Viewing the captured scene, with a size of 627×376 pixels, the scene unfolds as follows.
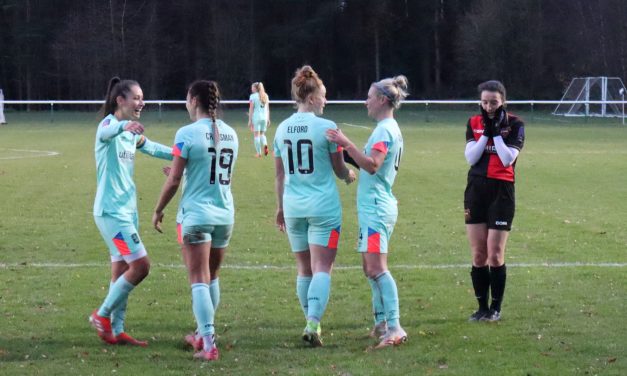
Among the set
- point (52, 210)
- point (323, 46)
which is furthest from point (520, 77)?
point (52, 210)

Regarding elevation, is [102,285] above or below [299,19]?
below

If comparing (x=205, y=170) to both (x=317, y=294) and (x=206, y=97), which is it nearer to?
(x=206, y=97)

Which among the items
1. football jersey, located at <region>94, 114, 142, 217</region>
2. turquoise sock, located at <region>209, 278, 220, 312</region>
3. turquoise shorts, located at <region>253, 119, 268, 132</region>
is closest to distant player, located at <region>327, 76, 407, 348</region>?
turquoise sock, located at <region>209, 278, 220, 312</region>

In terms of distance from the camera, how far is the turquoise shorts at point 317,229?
23.1 feet

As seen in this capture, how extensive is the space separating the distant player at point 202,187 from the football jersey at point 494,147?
2.12 m

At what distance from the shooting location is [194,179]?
6.85 meters

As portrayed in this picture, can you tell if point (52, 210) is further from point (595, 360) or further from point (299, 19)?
point (299, 19)

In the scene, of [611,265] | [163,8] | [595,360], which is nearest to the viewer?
[595,360]

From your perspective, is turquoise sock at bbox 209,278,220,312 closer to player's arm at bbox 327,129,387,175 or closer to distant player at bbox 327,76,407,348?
distant player at bbox 327,76,407,348

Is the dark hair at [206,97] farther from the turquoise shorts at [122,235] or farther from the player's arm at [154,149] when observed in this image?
the turquoise shorts at [122,235]

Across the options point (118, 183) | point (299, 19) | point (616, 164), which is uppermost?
point (299, 19)

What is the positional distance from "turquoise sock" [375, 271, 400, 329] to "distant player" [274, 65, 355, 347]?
1.37ft

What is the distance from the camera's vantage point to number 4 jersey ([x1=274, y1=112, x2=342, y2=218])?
22.9ft

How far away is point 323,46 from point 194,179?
200ft
